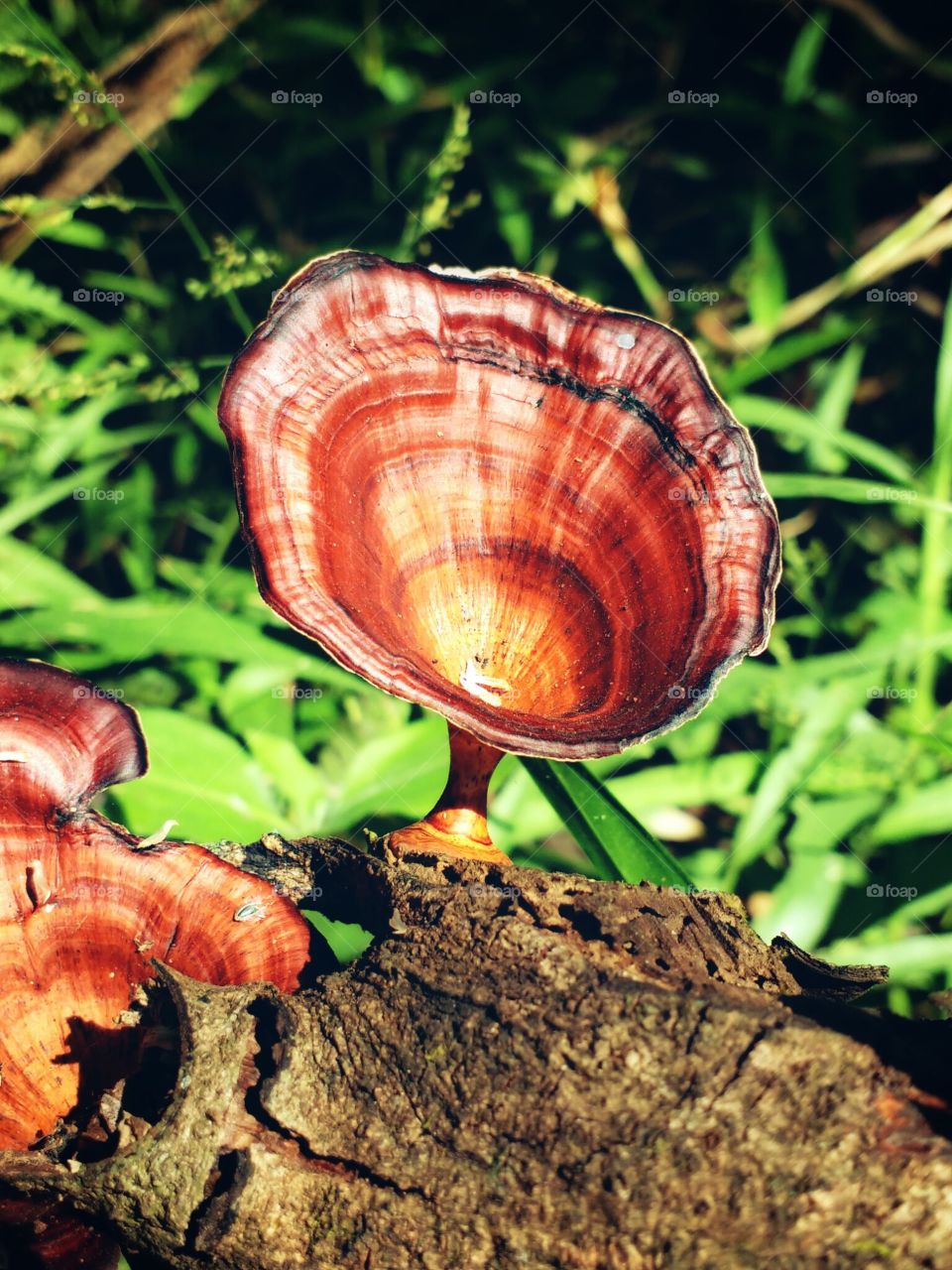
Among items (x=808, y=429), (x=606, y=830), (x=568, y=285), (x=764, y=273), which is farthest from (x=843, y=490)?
(x=606, y=830)

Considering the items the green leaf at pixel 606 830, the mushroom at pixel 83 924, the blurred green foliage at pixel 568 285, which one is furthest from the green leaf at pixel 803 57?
the mushroom at pixel 83 924

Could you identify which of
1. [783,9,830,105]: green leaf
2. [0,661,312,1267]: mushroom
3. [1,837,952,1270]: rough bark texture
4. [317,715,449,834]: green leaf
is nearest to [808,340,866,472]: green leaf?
[783,9,830,105]: green leaf

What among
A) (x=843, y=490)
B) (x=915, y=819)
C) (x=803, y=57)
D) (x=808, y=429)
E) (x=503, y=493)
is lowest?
(x=503, y=493)

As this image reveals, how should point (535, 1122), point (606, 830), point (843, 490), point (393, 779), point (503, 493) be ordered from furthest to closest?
point (843, 490), point (393, 779), point (606, 830), point (503, 493), point (535, 1122)

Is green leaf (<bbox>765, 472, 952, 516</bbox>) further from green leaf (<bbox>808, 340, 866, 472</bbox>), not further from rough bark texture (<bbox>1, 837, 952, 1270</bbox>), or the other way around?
rough bark texture (<bbox>1, 837, 952, 1270</bbox>)

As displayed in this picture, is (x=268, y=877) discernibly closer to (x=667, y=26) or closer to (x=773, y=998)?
(x=773, y=998)

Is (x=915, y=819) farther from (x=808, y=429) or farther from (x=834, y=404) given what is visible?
(x=834, y=404)
